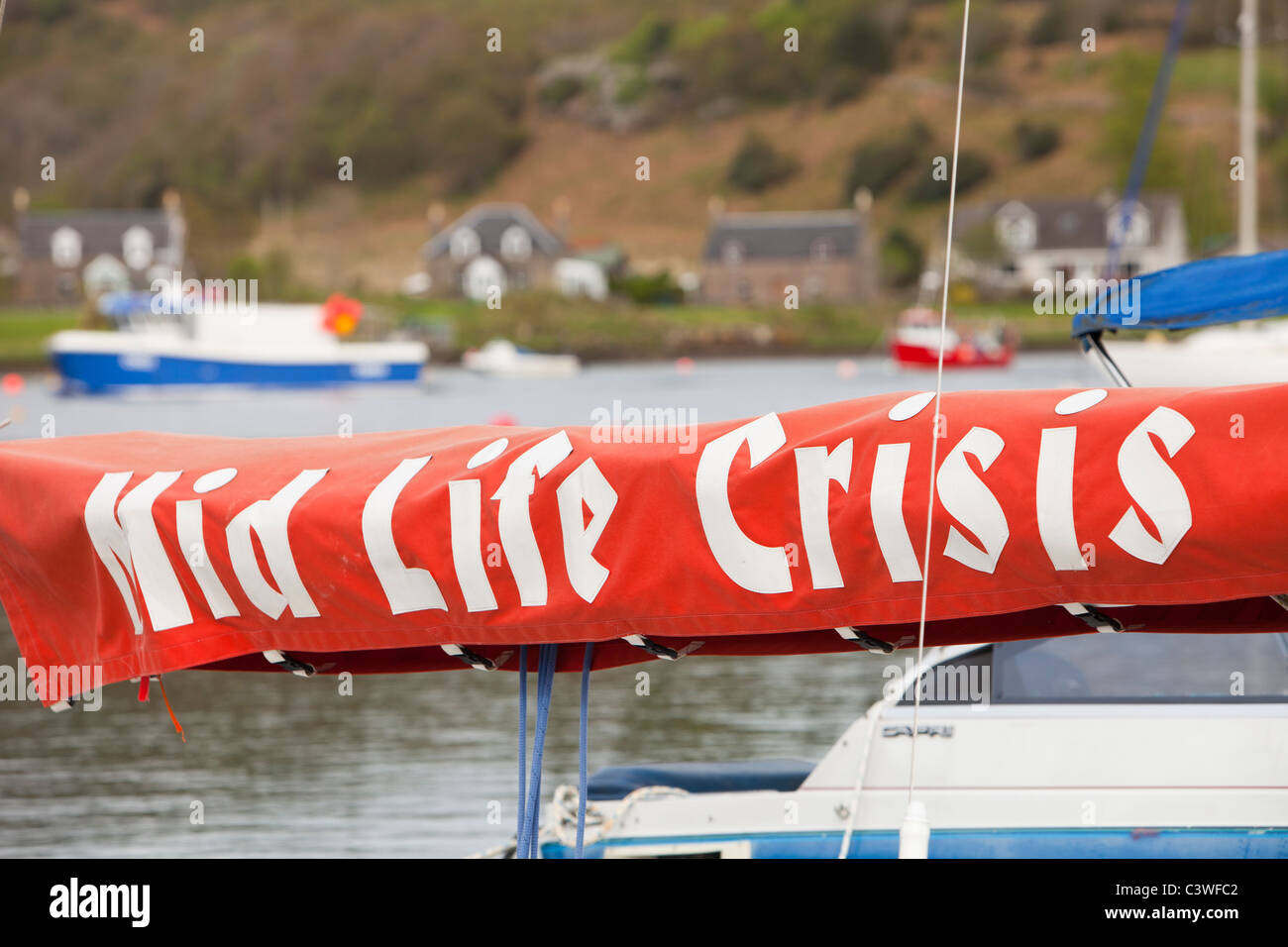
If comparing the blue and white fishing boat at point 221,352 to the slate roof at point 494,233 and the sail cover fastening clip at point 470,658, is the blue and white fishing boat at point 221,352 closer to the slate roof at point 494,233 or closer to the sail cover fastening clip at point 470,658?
the sail cover fastening clip at point 470,658

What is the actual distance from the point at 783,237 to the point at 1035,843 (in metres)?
123

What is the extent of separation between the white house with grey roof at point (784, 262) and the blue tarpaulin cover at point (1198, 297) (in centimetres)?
11673

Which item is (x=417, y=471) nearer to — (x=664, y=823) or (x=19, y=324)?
(x=664, y=823)

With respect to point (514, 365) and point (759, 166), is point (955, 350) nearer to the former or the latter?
point (514, 365)

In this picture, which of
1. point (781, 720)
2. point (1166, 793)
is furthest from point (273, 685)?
point (1166, 793)

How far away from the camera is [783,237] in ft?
419

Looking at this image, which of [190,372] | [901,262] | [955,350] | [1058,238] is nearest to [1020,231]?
[1058,238]

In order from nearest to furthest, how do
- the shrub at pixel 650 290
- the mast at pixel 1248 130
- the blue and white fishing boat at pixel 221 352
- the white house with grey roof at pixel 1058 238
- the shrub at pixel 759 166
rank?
1. the mast at pixel 1248 130
2. the blue and white fishing boat at pixel 221 352
3. the white house with grey roof at pixel 1058 238
4. the shrub at pixel 650 290
5. the shrub at pixel 759 166

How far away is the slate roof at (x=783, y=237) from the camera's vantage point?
125750 mm

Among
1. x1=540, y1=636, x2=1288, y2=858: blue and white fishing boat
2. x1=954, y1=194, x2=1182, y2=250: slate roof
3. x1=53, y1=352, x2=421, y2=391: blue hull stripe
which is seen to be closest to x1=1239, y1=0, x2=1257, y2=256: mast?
x1=540, y1=636, x2=1288, y2=858: blue and white fishing boat

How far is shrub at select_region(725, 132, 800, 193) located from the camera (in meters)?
193

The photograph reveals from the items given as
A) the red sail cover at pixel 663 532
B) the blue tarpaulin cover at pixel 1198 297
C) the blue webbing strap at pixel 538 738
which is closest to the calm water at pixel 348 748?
the blue webbing strap at pixel 538 738

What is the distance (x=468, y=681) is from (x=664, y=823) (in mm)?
10547

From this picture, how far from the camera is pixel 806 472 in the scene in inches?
216
